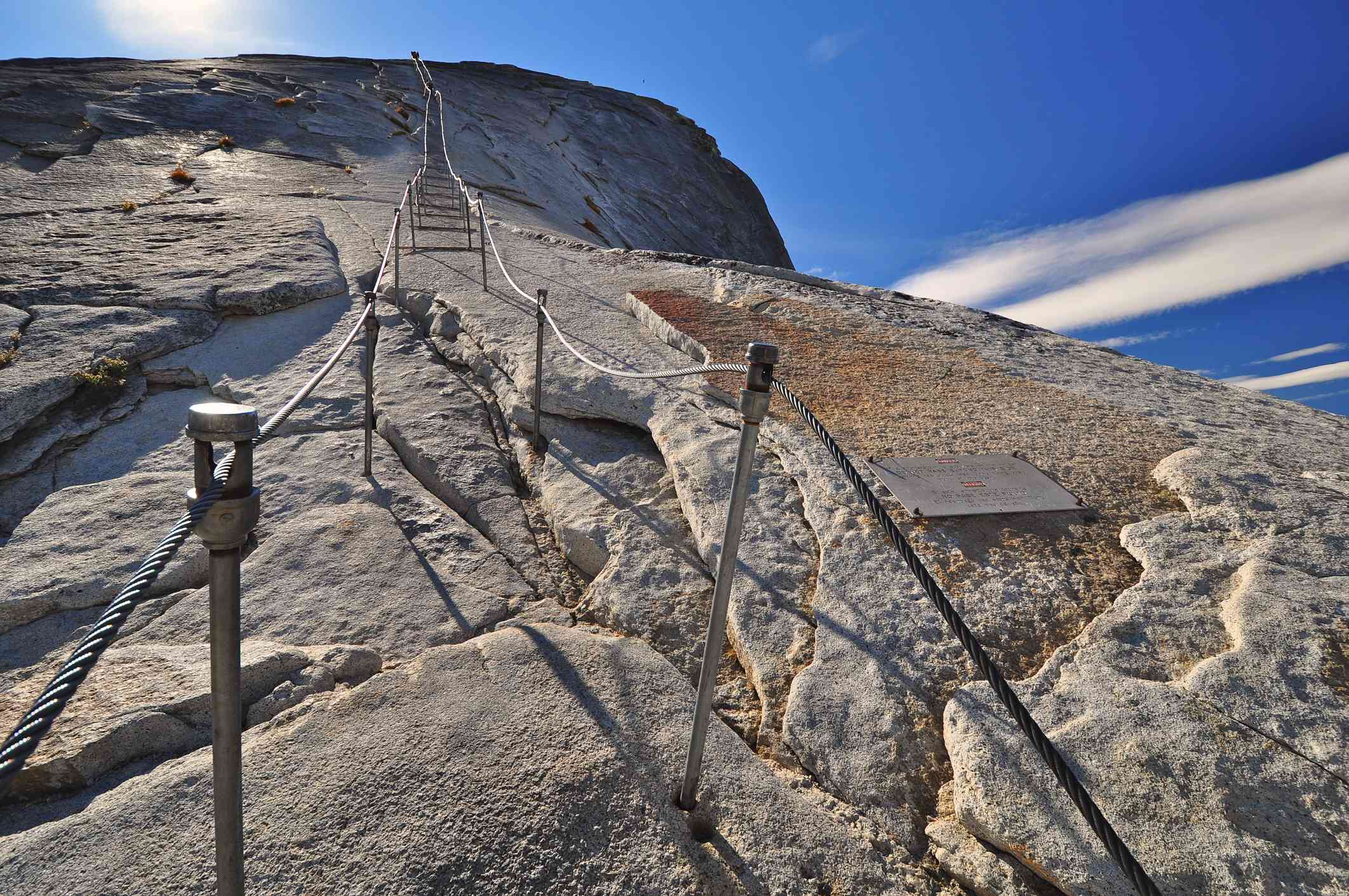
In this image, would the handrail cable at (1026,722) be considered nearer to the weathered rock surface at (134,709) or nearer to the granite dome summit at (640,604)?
the granite dome summit at (640,604)

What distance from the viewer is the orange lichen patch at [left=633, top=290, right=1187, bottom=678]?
2.60 m

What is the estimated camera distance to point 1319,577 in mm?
2498

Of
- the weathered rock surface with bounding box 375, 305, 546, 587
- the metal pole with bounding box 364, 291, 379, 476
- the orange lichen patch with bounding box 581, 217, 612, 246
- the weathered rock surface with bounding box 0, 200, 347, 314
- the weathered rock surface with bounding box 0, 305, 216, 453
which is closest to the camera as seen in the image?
the weathered rock surface with bounding box 375, 305, 546, 587

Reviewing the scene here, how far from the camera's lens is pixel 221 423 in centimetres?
109

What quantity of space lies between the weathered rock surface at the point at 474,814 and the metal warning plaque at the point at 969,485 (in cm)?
147

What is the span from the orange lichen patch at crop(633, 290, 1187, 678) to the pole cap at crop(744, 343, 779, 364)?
144cm

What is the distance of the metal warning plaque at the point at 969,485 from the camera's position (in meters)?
3.02

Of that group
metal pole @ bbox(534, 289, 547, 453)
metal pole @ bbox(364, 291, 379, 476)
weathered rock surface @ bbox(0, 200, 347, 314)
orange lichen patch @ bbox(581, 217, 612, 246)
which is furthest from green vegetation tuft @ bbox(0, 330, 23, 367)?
orange lichen patch @ bbox(581, 217, 612, 246)

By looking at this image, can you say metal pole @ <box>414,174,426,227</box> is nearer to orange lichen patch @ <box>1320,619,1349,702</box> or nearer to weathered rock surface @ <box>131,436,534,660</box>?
weathered rock surface @ <box>131,436,534,660</box>

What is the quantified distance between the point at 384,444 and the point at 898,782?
11.2 ft

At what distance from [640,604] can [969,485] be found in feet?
5.38

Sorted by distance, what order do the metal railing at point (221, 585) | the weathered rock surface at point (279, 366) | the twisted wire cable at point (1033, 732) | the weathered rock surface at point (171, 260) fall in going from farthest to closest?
1. the weathered rock surface at point (171, 260)
2. the weathered rock surface at point (279, 366)
3. the twisted wire cable at point (1033, 732)
4. the metal railing at point (221, 585)

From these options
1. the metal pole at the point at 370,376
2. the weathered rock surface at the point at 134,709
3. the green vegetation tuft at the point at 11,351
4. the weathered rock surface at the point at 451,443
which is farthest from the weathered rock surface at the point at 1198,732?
the green vegetation tuft at the point at 11,351

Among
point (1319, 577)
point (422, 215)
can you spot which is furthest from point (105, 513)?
point (422, 215)
